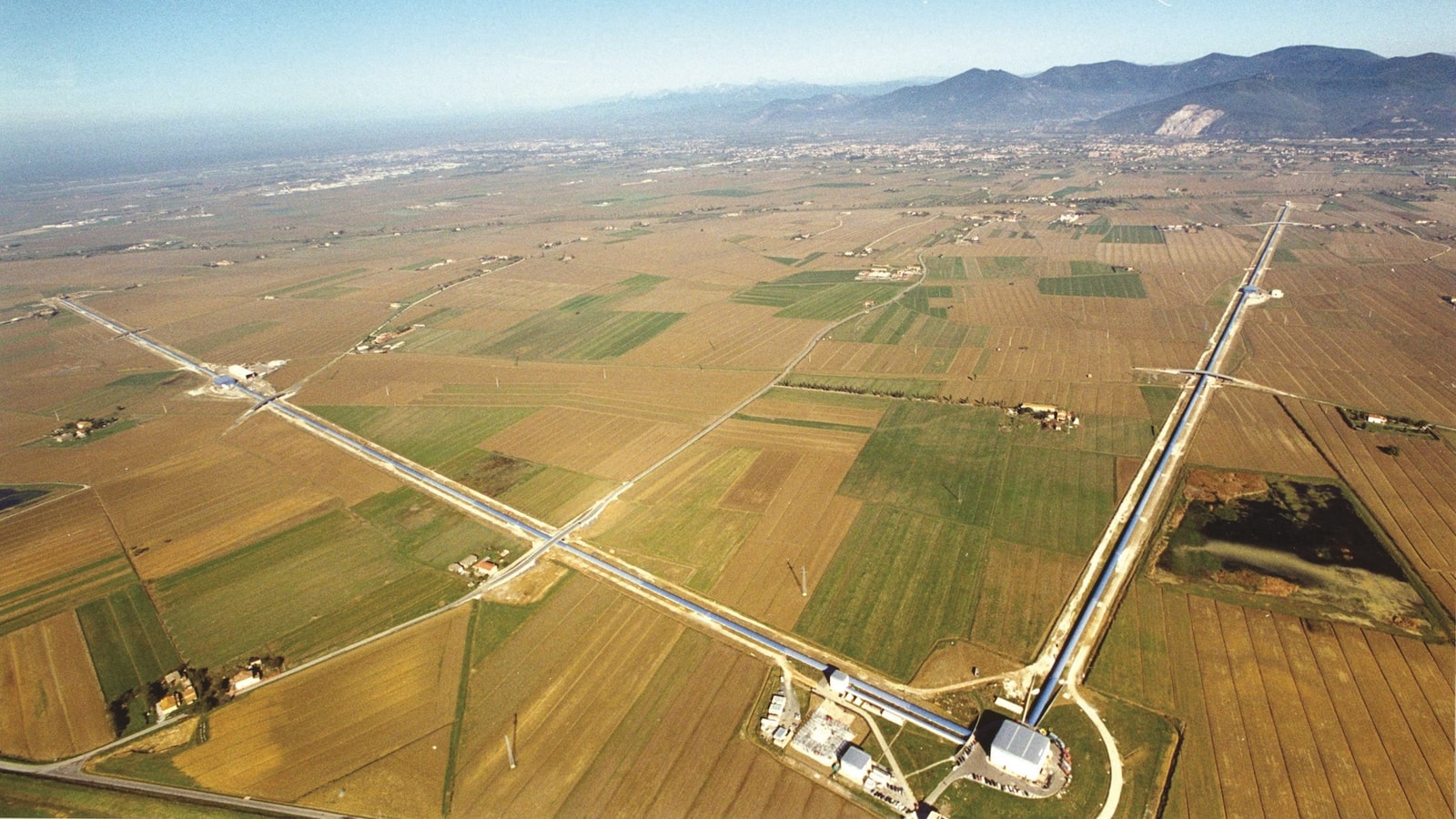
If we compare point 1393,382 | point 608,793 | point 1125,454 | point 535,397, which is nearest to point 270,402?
point 535,397

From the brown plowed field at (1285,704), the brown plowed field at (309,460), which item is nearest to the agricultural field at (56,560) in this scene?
the brown plowed field at (309,460)

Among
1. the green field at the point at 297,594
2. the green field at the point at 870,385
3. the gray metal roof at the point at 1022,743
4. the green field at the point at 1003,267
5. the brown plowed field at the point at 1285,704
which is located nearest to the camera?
the brown plowed field at the point at 1285,704

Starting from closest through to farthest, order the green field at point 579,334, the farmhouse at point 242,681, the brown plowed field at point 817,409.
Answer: the farmhouse at point 242,681 → the brown plowed field at point 817,409 → the green field at point 579,334

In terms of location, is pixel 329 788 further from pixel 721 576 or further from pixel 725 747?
pixel 721 576

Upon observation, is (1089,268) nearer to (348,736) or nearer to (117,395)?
(348,736)

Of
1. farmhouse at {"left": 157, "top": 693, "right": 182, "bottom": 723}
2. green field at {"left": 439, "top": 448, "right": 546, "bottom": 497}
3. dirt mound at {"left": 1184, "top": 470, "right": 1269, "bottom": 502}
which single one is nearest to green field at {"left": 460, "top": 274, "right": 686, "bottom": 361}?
green field at {"left": 439, "top": 448, "right": 546, "bottom": 497}

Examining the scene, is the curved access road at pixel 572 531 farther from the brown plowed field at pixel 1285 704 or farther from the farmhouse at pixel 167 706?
the farmhouse at pixel 167 706

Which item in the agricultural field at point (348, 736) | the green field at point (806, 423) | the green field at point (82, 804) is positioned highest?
the green field at point (806, 423)

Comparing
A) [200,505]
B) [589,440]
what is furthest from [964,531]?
[200,505]
